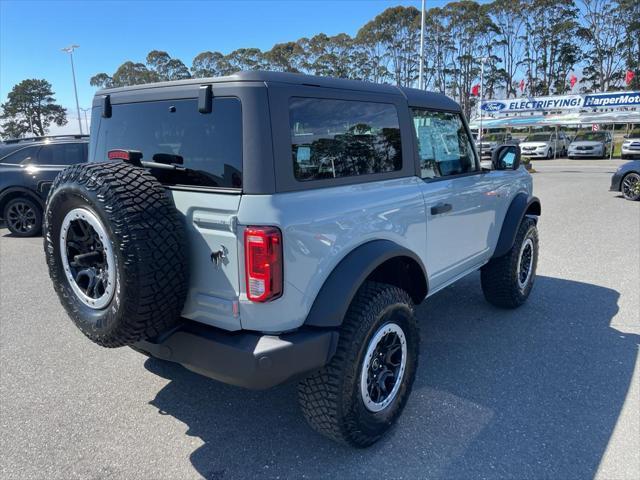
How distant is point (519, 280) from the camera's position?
182 inches

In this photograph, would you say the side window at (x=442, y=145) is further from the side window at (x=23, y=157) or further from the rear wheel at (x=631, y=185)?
the rear wheel at (x=631, y=185)

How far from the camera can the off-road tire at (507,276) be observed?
435 cm

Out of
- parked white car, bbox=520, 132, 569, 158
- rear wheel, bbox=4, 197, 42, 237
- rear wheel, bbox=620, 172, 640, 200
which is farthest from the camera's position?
parked white car, bbox=520, 132, 569, 158

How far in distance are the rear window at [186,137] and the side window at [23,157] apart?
6.83m

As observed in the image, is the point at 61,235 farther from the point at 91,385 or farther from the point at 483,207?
the point at 483,207

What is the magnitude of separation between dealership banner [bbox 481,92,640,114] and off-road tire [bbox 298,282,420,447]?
28430 millimetres

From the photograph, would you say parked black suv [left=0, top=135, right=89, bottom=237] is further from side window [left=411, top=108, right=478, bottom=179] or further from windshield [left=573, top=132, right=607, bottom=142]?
windshield [left=573, top=132, right=607, bottom=142]

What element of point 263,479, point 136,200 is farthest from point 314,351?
point 136,200

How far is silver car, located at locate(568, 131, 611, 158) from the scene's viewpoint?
92.1ft

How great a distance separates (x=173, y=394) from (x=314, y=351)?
4.78 ft

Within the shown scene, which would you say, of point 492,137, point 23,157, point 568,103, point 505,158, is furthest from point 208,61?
point 505,158

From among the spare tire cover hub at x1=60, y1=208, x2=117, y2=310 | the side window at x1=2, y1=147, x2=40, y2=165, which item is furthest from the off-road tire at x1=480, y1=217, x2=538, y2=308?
the side window at x1=2, y1=147, x2=40, y2=165

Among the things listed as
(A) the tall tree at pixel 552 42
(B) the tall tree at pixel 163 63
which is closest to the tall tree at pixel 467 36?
(A) the tall tree at pixel 552 42

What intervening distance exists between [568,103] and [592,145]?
9.74 feet
